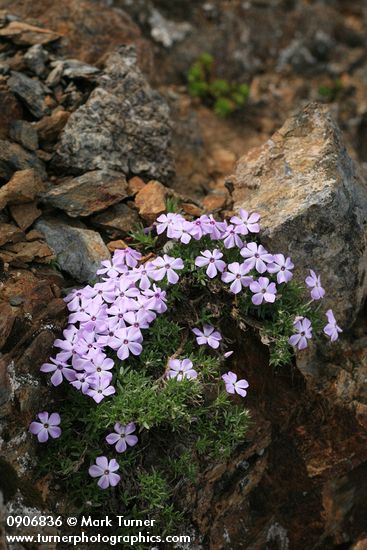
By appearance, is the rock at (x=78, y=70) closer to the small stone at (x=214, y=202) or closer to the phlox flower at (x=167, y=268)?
the small stone at (x=214, y=202)

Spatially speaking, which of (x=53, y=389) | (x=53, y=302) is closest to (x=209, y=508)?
(x=53, y=389)

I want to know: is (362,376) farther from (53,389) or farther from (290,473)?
(53,389)

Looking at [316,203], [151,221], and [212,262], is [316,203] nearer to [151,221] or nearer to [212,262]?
[212,262]

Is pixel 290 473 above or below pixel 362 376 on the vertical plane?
below

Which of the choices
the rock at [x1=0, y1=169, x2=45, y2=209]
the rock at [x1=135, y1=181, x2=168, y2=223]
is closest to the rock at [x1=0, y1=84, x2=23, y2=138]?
the rock at [x1=0, y1=169, x2=45, y2=209]

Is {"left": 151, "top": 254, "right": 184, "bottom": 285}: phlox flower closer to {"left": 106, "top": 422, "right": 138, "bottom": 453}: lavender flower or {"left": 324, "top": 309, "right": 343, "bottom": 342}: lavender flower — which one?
{"left": 106, "top": 422, "right": 138, "bottom": 453}: lavender flower

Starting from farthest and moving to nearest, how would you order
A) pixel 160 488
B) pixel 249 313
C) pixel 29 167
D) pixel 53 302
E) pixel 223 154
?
pixel 223 154, pixel 29 167, pixel 249 313, pixel 53 302, pixel 160 488
